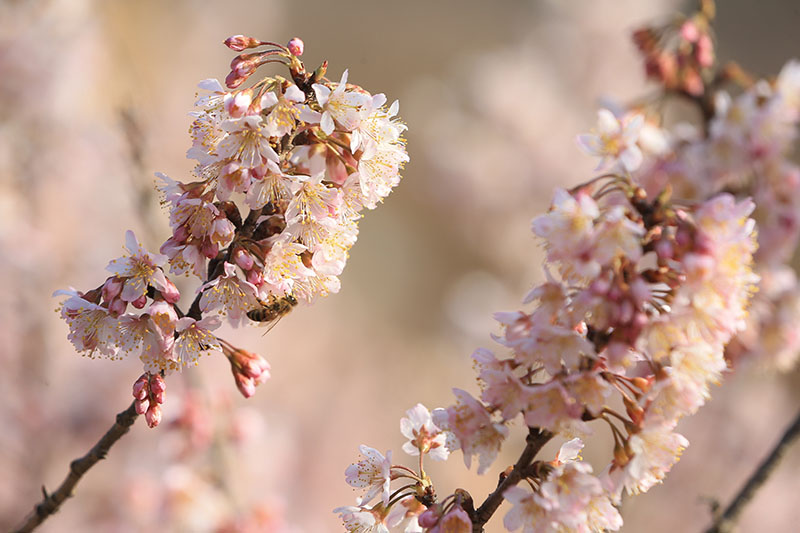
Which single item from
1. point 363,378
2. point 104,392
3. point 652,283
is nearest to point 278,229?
point 652,283

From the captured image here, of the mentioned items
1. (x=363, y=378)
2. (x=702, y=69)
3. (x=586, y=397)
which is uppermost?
(x=702, y=69)

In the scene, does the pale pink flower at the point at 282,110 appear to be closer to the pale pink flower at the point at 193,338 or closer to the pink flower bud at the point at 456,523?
the pale pink flower at the point at 193,338

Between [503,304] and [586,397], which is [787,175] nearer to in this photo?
[586,397]

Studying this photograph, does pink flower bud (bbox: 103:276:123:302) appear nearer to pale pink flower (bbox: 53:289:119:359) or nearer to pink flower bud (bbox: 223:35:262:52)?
pale pink flower (bbox: 53:289:119:359)

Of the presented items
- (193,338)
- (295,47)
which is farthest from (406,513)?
(295,47)

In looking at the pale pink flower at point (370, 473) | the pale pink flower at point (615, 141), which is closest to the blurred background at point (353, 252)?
the pale pink flower at point (370, 473)

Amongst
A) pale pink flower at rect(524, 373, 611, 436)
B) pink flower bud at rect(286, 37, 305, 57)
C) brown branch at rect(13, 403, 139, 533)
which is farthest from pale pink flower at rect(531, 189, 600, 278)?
brown branch at rect(13, 403, 139, 533)
